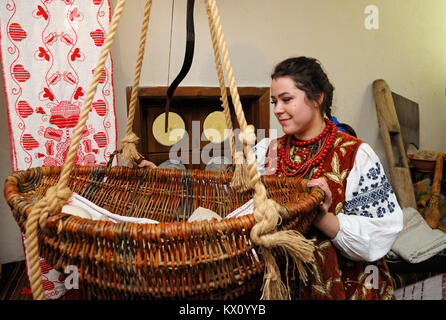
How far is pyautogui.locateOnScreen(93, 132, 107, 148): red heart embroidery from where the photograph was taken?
1.44 metres

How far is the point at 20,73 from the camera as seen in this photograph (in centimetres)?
128

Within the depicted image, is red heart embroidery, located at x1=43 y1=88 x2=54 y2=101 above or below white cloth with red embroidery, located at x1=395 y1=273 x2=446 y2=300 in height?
above

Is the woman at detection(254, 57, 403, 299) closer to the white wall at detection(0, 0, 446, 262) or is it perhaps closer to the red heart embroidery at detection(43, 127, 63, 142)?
the white wall at detection(0, 0, 446, 262)

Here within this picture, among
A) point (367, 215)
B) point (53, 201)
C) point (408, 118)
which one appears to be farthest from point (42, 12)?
point (408, 118)

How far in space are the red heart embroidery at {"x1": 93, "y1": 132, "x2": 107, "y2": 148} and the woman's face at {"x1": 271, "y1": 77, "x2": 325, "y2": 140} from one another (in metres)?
0.86

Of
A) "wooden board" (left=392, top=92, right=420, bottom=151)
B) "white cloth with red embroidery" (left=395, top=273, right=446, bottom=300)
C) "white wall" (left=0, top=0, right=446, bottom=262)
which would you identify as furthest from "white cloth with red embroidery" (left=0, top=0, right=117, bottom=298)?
"wooden board" (left=392, top=92, right=420, bottom=151)

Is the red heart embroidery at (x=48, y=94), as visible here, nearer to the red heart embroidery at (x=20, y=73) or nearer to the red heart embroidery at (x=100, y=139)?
the red heart embroidery at (x=20, y=73)

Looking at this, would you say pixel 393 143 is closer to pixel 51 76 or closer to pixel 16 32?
pixel 51 76

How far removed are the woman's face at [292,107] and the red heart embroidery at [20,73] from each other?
107 centimetres

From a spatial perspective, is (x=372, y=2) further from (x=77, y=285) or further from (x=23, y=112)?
(x=77, y=285)

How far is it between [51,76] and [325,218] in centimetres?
129

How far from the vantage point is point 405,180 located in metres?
2.10

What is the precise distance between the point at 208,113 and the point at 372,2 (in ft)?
5.21
